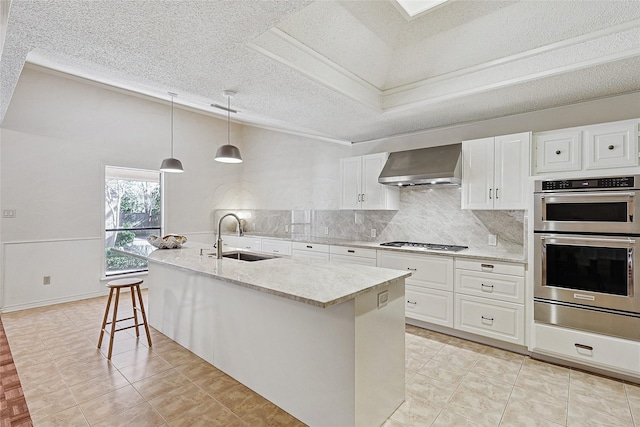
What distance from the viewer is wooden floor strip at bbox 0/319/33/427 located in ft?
6.61

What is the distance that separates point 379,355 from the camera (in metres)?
1.94

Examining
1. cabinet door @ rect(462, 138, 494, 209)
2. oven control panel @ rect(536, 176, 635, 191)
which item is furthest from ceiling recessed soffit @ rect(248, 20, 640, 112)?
oven control panel @ rect(536, 176, 635, 191)

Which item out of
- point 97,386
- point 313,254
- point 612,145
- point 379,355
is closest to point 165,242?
point 97,386

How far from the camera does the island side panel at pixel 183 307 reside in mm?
2693

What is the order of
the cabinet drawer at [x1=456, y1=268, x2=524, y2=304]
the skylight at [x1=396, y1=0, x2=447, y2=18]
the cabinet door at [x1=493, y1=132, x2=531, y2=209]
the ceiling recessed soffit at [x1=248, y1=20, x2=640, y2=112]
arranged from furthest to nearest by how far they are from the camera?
the cabinet door at [x1=493, y1=132, x2=531, y2=209] → the cabinet drawer at [x1=456, y1=268, x2=524, y2=304] → the skylight at [x1=396, y1=0, x2=447, y2=18] → the ceiling recessed soffit at [x1=248, y1=20, x2=640, y2=112]

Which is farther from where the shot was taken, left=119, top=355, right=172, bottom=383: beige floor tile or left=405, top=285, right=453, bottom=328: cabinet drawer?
left=405, top=285, right=453, bottom=328: cabinet drawer

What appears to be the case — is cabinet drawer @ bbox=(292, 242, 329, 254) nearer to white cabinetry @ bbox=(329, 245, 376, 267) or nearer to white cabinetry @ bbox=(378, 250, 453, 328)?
white cabinetry @ bbox=(329, 245, 376, 267)

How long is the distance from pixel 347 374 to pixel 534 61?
2763mm

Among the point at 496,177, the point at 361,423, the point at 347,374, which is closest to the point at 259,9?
the point at 347,374

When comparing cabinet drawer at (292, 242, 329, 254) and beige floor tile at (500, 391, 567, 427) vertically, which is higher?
cabinet drawer at (292, 242, 329, 254)

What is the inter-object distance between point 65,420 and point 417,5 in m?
3.95

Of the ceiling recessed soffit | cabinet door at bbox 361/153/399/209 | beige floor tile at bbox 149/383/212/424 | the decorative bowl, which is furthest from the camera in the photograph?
cabinet door at bbox 361/153/399/209

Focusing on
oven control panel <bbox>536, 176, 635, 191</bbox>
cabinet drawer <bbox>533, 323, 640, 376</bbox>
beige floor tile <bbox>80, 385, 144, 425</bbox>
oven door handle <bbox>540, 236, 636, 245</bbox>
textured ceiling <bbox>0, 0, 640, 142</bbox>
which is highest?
textured ceiling <bbox>0, 0, 640, 142</bbox>

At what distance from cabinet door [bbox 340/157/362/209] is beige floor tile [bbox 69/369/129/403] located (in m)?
3.20
